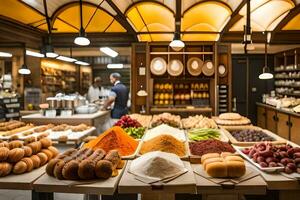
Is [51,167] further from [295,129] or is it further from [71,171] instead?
[295,129]

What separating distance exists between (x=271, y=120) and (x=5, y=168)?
8675 millimetres

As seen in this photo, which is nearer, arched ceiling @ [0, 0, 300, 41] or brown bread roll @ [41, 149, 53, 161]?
brown bread roll @ [41, 149, 53, 161]

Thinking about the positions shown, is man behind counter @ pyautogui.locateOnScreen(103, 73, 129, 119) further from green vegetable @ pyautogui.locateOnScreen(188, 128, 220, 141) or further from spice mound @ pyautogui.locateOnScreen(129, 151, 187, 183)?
spice mound @ pyautogui.locateOnScreen(129, 151, 187, 183)

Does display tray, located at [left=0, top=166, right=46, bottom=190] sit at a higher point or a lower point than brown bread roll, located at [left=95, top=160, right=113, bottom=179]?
lower

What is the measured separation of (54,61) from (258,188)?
14310 millimetres

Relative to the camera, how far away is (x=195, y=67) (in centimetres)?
893

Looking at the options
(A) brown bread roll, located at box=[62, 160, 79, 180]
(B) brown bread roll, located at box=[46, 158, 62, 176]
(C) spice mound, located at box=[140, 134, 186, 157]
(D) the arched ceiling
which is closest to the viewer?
(A) brown bread roll, located at box=[62, 160, 79, 180]

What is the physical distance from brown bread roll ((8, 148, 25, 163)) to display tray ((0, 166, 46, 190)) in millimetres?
131

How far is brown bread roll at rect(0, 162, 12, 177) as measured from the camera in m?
2.69

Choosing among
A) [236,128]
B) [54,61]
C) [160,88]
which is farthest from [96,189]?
[54,61]

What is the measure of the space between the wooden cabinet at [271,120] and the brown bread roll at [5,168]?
321 inches

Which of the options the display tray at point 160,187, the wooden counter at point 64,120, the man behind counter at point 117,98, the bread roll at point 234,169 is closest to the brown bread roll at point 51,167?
the display tray at point 160,187

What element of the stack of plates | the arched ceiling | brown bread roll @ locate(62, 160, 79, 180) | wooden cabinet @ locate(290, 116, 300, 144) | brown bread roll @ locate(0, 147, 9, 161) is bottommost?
wooden cabinet @ locate(290, 116, 300, 144)

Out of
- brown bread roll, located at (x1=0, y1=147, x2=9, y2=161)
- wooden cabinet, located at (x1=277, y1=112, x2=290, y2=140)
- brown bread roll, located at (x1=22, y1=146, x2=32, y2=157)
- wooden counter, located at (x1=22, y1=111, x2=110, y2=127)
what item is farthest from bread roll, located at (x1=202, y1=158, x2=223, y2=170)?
wooden cabinet, located at (x1=277, y1=112, x2=290, y2=140)
